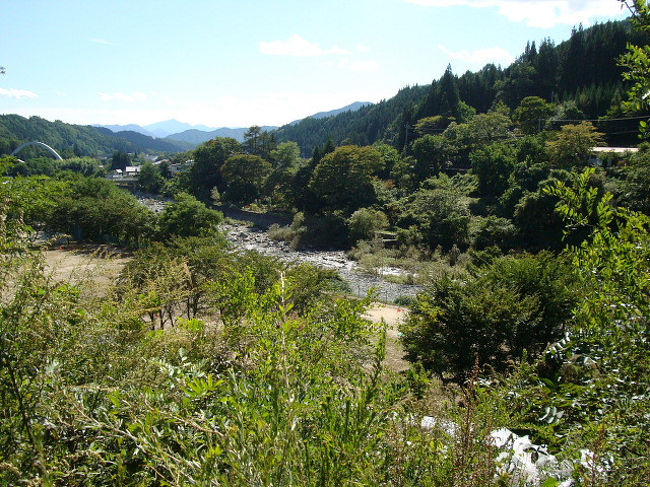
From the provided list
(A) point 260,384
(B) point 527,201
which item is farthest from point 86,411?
(B) point 527,201

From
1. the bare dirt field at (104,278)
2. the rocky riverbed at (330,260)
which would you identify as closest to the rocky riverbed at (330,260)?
the rocky riverbed at (330,260)

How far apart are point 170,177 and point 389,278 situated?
182 feet

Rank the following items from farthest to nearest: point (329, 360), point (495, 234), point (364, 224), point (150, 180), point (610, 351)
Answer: point (150, 180), point (364, 224), point (495, 234), point (329, 360), point (610, 351)

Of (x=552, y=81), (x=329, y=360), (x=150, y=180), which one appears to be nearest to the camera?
(x=329, y=360)

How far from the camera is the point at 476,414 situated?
2.20 meters

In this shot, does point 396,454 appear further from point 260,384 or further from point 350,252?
point 350,252

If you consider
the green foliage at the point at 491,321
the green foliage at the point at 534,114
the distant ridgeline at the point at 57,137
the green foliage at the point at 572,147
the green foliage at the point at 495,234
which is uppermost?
the distant ridgeline at the point at 57,137

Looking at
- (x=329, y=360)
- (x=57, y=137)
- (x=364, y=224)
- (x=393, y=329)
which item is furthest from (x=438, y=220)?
(x=57, y=137)

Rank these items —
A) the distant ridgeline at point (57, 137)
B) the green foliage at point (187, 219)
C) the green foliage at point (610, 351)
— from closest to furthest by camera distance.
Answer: the green foliage at point (610, 351)
the green foliage at point (187, 219)
the distant ridgeline at point (57, 137)

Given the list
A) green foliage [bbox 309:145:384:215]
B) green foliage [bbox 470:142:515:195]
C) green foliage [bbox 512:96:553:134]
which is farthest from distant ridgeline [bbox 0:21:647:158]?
green foliage [bbox 309:145:384:215]

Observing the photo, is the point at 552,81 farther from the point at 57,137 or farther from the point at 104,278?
the point at 57,137

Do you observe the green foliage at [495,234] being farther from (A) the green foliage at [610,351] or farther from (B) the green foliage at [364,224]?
(A) the green foliage at [610,351]

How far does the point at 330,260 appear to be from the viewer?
27.7 meters

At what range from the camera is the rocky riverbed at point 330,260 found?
68.3ft
